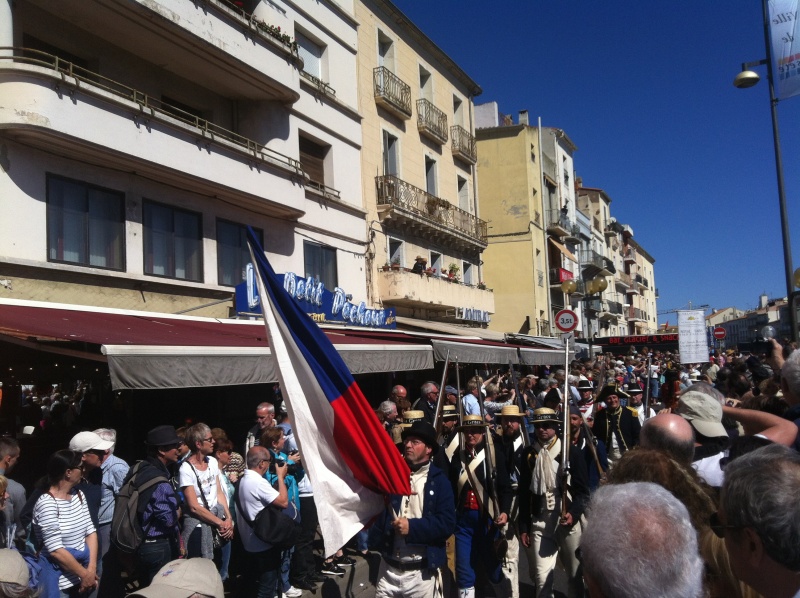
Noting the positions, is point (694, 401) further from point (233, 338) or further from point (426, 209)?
point (426, 209)

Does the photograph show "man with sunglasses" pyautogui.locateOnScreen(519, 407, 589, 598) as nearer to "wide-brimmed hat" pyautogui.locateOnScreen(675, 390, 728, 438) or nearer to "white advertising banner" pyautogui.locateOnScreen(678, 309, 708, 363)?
"wide-brimmed hat" pyautogui.locateOnScreen(675, 390, 728, 438)

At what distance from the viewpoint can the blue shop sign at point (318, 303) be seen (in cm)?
1294

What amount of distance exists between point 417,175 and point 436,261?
298cm

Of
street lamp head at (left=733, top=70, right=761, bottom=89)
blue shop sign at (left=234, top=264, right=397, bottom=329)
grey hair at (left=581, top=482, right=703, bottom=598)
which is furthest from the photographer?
blue shop sign at (left=234, top=264, right=397, bottom=329)

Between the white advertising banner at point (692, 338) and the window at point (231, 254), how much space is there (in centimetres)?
877

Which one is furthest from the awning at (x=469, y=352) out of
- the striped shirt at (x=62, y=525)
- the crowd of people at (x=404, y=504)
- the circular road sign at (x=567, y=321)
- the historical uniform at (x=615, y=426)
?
the striped shirt at (x=62, y=525)

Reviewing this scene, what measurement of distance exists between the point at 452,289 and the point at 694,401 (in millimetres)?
17353

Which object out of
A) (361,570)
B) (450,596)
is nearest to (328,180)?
(361,570)

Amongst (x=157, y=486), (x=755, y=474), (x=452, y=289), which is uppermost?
(x=452, y=289)

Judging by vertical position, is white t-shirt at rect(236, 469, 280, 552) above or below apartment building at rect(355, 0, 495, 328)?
below

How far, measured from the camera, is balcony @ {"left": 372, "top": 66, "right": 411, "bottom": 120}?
1978 centimetres

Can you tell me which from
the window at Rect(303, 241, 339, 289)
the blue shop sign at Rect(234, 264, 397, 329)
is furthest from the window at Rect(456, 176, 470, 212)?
the window at Rect(303, 241, 339, 289)

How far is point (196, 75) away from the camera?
44.2ft

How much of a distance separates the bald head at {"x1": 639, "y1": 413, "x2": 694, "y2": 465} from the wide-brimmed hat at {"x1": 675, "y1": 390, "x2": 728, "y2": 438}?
2.75 feet
